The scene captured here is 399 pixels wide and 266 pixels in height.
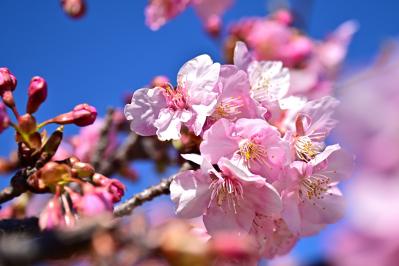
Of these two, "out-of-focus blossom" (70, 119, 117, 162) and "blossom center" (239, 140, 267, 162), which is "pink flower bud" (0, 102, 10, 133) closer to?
"blossom center" (239, 140, 267, 162)

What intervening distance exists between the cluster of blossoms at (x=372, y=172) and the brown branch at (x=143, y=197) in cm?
87

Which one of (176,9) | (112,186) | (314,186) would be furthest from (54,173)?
(176,9)

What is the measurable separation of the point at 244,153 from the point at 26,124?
0.59 m

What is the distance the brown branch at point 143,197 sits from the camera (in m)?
1.60

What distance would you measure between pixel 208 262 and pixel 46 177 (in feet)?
2.11

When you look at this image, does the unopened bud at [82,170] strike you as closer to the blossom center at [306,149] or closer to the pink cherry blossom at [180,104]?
the pink cherry blossom at [180,104]

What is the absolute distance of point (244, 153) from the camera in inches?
Result: 57.3

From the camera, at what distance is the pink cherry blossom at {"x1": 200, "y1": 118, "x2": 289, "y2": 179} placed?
4.59 feet

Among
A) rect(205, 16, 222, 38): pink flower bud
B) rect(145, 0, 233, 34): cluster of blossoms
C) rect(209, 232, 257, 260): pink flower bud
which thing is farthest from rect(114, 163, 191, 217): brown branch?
rect(205, 16, 222, 38): pink flower bud

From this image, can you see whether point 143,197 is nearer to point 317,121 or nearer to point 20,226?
point 20,226

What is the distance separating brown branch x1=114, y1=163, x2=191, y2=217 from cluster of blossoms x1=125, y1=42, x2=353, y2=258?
0.54 ft

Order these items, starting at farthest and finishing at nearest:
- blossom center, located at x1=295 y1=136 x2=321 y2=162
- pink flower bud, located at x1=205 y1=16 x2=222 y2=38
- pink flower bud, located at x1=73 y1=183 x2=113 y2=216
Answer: pink flower bud, located at x1=205 y1=16 x2=222 y2=38
blossom center, located at x1=295 y1=136 x2=321 y2=162
pink flower bud, located at x1=73 y1=183 x2=113 y2=216

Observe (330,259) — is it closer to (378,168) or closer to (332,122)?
(378,168)

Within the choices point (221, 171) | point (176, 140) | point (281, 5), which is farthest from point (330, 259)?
point (281, 5)
